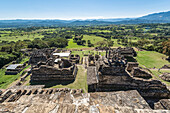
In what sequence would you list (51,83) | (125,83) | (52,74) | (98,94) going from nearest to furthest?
(98,94) → (125,83) → (51,83) → (52,74)

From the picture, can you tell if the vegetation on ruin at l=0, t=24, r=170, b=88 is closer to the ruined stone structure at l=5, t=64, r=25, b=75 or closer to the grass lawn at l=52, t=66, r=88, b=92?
the grass lawn at l=52, t=66, r=88, b=92

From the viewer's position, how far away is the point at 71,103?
6879 mm

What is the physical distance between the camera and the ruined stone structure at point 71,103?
434cm

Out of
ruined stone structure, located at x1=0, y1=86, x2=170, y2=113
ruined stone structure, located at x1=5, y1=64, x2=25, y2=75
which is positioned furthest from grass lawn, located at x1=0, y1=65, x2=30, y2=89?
ruined stone structure, located at x1=0, y1=86, x2=170, y2=113

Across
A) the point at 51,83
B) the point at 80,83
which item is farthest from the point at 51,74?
the point at 80,83

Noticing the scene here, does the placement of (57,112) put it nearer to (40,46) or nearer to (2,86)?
(2,86)

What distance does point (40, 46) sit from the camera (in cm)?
5812

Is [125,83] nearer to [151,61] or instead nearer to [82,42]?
[151,61]

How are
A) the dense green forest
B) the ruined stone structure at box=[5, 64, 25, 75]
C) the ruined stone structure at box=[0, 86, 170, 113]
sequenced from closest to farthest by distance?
the ruined stone structure at box=[0, 86, 170, 113] < the ruined stone structure at box=[5, 64, 25, 75] < the dense green forest

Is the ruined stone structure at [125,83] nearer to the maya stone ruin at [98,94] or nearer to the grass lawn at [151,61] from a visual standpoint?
the maya stone ruin at [98,94]

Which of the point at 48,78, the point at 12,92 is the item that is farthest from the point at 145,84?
the point at 12,92

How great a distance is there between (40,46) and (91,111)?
62.2 metres

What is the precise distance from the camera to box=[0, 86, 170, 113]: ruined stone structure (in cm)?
434

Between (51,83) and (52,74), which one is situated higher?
(52,74)
